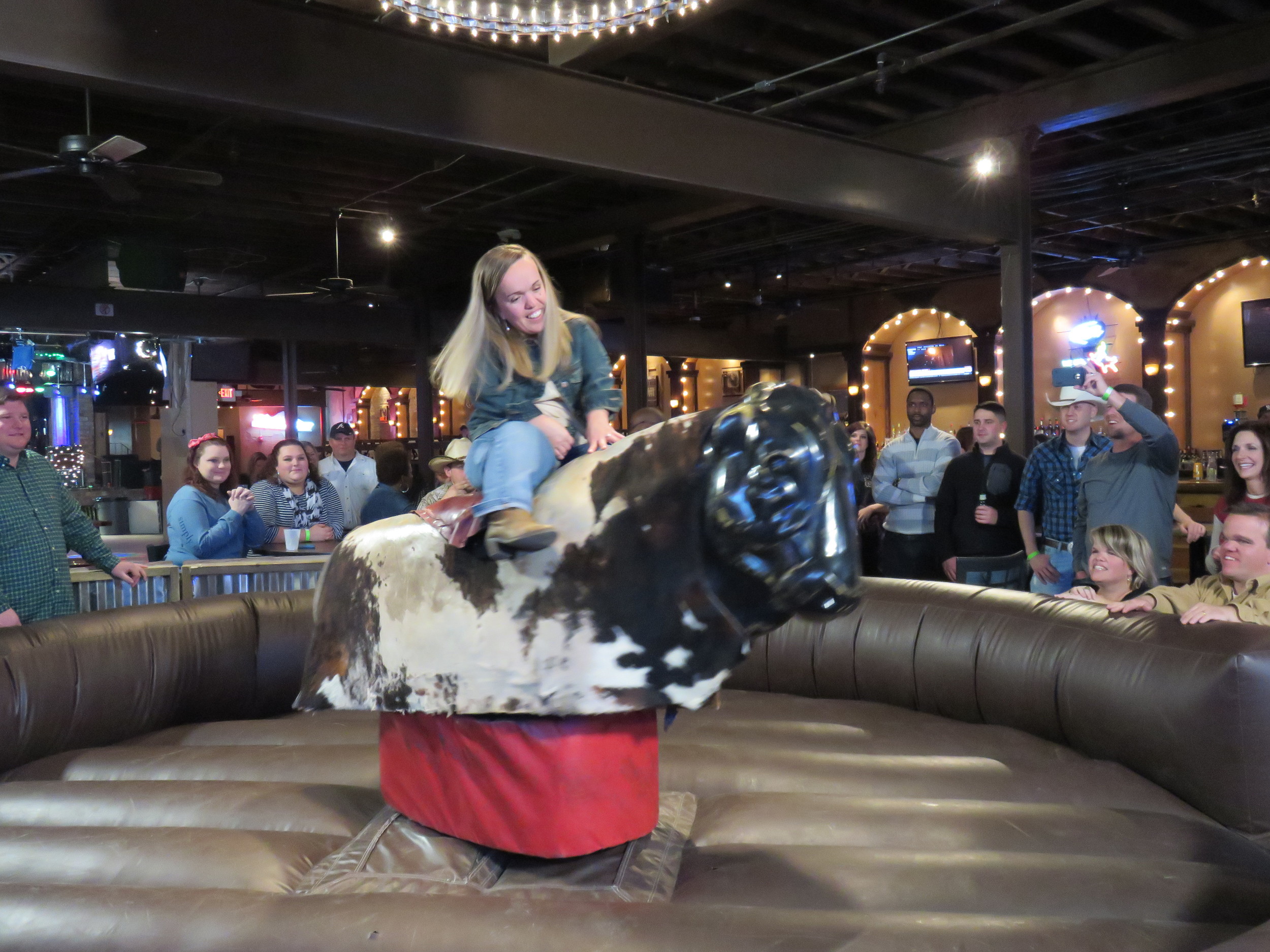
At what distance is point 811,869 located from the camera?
2164mm

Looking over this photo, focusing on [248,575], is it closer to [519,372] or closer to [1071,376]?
[519,372]

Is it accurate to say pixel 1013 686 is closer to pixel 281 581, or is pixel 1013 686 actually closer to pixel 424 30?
pixel 281 581

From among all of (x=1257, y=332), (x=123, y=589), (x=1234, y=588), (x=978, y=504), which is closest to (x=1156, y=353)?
(x=1257, y=332)

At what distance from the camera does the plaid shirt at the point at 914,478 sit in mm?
5105

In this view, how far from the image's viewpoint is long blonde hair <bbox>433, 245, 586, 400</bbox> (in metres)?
2.15

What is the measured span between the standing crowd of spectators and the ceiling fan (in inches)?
173

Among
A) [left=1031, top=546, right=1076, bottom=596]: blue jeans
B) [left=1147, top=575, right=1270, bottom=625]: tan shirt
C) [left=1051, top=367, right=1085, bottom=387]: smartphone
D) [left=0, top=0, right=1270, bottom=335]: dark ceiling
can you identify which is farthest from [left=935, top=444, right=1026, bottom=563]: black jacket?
[left=0, top=0, right=1270, bottom=335]: dark ceiling

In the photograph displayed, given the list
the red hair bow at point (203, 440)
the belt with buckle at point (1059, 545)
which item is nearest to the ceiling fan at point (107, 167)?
the red hair bow at point (203, 440)

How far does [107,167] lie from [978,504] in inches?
202

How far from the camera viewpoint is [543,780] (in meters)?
2.09

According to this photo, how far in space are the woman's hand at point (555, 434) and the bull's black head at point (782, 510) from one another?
0.36 meters

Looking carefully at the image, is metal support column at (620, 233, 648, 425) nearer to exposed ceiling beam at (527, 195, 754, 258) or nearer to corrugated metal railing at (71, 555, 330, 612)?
exposed ceiling beam at (527, 195, 754, 258)

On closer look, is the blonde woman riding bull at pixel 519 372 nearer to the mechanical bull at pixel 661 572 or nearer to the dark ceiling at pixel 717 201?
the mechanical bull at pixel 661 572

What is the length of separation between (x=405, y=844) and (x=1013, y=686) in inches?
79.9
